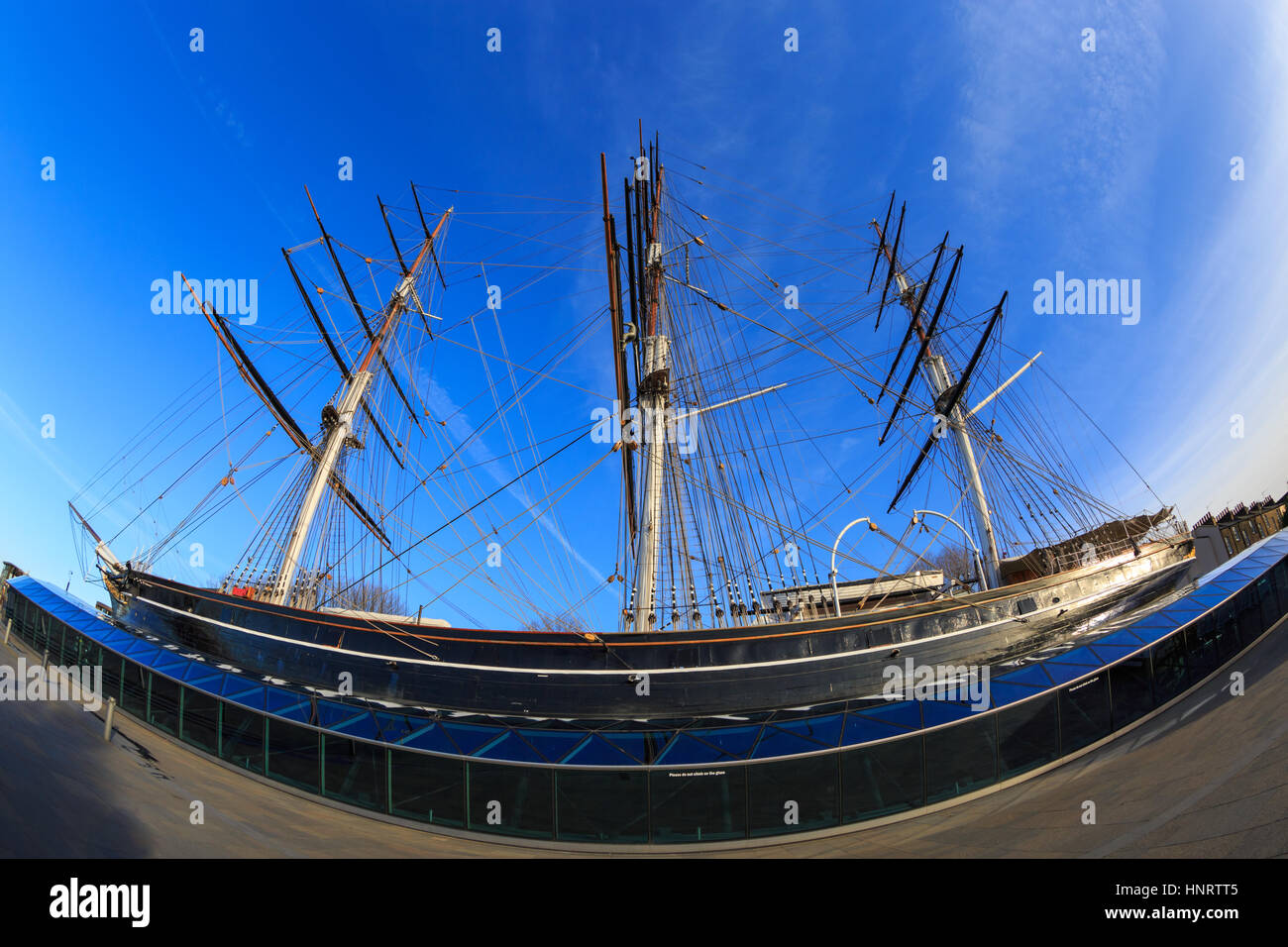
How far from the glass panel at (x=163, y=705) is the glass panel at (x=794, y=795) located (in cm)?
930

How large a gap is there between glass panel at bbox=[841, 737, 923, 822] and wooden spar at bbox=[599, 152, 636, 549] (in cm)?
1162

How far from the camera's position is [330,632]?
12.8 m

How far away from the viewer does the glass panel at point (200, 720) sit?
8070 mm

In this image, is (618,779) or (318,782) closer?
(618,779)

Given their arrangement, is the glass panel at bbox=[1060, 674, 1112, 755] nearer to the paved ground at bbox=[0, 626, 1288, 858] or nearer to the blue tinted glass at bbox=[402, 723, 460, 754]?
the paved ground at bbox=[0, 626, 1288, 858]

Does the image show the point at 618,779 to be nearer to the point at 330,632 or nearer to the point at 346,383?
the point at 330,632

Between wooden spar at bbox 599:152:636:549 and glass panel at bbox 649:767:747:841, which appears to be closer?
glass panel at bbox 649:767:747:841

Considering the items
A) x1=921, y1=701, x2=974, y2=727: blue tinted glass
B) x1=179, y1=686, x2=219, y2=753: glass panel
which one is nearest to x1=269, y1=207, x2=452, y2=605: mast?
x1=179, y1=686, x2=219, y2=753: glass panel

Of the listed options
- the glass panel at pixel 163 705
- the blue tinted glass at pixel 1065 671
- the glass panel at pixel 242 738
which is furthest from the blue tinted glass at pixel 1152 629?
the glass panel at pixel 163 705

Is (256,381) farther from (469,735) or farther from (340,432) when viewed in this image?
(469,735)

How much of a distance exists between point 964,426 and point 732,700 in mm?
18141

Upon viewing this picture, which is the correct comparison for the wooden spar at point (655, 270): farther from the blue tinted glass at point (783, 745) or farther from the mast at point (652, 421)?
the blue tinted glass at point (783, 745)

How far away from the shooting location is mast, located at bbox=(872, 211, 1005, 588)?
63.8ft
